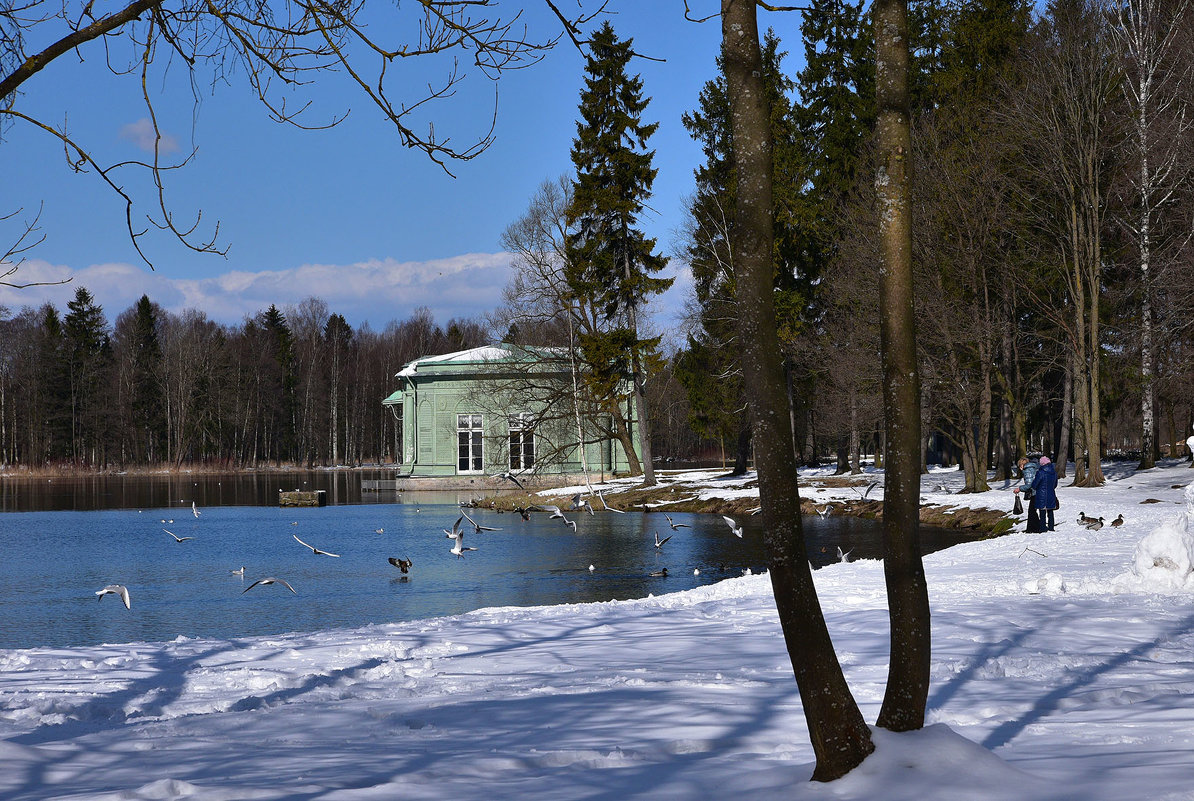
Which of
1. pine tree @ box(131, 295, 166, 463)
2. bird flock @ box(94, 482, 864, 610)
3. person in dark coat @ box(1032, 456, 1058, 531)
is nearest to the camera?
bird flock @ box(94, 482, 864, 610)

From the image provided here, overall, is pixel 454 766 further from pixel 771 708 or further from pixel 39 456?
pixel 39 456

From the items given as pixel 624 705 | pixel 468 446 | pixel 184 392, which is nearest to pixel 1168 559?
pixel 624 705

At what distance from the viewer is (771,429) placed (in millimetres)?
4426

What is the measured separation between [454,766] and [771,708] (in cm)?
215

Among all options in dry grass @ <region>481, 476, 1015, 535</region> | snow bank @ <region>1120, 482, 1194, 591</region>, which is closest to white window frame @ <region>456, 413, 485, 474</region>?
dry grass @ <region>481, 476, 1015, 535</region>

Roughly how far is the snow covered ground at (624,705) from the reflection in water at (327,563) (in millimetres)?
4641

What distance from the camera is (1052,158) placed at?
25.9 metres

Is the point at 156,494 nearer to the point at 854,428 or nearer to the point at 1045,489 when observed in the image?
the point at 854,428

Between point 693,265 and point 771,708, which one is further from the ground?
point 693,265

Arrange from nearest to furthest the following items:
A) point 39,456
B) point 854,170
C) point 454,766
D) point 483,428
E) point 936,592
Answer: point 454,766
point 936,592
point 854,170
point 483,428
point 39,456

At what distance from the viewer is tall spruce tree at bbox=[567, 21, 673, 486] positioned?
36.9 meters

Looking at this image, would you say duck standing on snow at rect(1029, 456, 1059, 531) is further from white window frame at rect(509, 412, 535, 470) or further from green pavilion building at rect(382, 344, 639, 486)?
green pavilion building at rect(382, 344, 639, 486)

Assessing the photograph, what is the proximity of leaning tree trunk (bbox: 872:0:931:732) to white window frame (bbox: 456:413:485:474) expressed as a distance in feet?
144

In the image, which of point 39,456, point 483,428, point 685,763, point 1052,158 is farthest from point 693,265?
point 39,456
